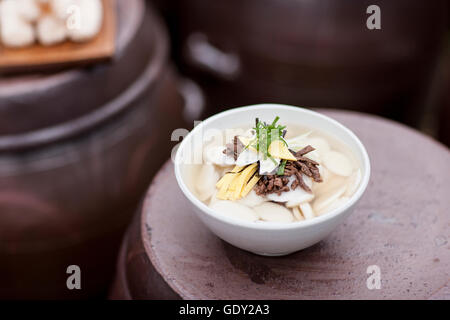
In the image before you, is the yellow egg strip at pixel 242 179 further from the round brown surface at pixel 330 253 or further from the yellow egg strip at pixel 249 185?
the round brown surface at pixel 330 253

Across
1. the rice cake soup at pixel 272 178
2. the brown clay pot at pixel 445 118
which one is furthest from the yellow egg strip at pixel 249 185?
the brown clay pot at pixel 445 118

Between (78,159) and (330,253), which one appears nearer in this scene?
(330,253)

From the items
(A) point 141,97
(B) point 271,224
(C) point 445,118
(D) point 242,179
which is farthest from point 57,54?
(C) point 445,118

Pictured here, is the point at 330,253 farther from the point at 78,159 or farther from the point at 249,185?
the point at 78,159

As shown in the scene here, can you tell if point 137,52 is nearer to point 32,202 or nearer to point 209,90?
point 32,202

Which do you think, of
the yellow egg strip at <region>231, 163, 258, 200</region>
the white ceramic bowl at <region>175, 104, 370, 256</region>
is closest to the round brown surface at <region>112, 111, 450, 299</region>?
the white ceramic bowl at <region>175, 104, 370, 256</region>

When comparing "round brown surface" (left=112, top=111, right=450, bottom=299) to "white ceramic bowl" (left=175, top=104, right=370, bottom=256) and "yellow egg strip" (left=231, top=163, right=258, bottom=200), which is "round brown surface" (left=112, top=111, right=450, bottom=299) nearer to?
"white ceramic bowl" (left=175, top=104, right=370, bottom=256)
